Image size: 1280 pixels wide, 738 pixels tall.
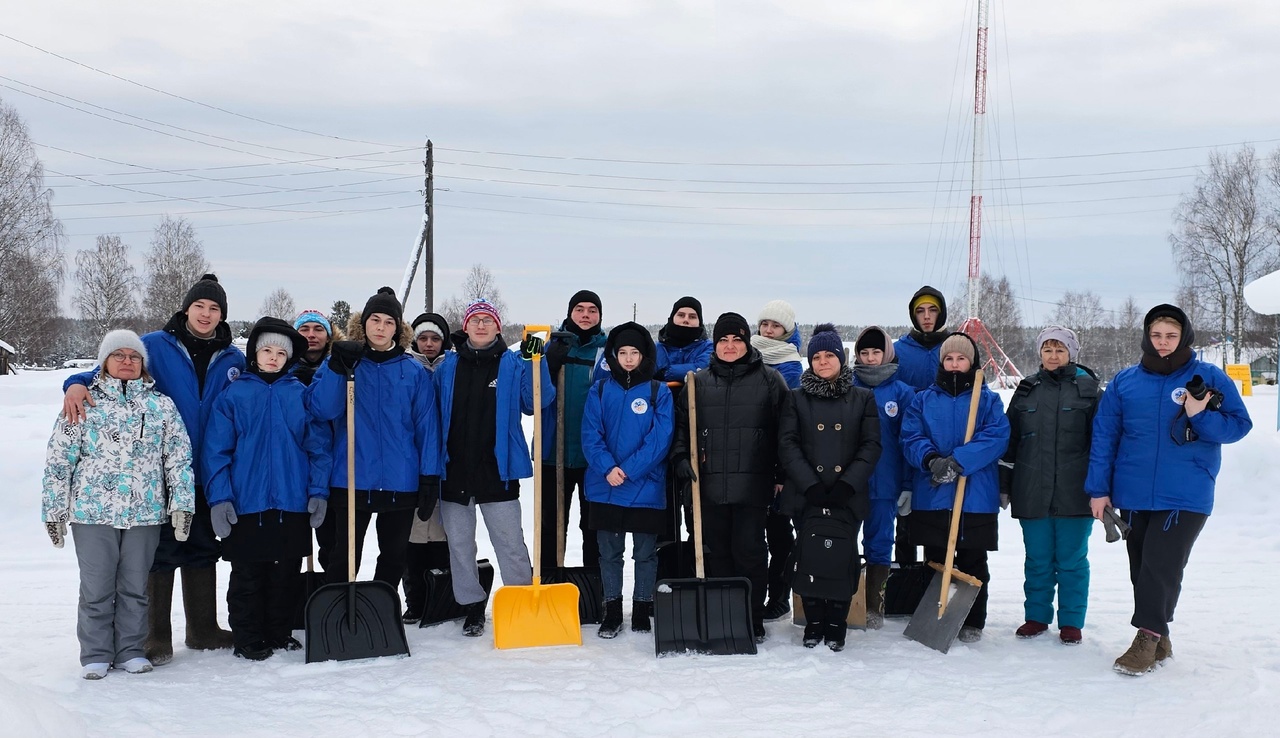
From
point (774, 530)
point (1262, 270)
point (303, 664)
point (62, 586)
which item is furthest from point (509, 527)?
point (1262, 270)

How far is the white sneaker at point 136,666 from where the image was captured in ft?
14.4

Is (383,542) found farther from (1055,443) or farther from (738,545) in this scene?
(1055,443)

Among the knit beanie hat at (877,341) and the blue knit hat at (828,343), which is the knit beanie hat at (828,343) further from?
the knit beanie hat at (877,341)

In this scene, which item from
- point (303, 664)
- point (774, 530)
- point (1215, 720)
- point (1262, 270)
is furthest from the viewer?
point (1262, 270)

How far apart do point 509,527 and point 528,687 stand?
3.58ft

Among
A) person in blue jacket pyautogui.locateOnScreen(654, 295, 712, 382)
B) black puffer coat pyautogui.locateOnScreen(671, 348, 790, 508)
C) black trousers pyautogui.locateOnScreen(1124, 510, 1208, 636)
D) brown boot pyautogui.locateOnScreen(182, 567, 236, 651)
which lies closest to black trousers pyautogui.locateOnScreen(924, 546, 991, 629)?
black trousers pyautogui.locateOnScreen(1124, 510, 1208, 636)

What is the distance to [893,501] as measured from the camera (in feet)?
17.2

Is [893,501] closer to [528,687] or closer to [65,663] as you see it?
[528,687]

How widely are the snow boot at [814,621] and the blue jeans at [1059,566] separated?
1.24 m

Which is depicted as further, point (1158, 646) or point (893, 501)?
point (893, 501)

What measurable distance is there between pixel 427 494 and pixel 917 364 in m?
3.09

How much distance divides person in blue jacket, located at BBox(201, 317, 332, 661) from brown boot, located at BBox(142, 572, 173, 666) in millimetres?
324

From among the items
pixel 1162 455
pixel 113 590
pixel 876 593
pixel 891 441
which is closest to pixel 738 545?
pixel 876 593

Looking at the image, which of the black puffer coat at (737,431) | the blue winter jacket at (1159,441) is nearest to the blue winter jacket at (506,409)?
the black puffer coat at (737,431)
